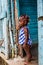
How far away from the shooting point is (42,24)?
12.7ft

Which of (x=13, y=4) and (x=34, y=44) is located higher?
(x=13, y=4)

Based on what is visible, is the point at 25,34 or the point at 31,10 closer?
the point at 25,34

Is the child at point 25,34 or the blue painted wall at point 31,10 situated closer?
the child at point 25,34

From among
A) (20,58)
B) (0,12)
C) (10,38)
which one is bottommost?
(20,58)

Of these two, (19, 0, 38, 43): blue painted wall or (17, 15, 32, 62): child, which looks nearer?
(17, 15, 32, 62): child

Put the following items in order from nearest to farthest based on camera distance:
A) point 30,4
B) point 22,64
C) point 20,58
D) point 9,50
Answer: point 22,64
point 20,58
point 9,50
point 30,4

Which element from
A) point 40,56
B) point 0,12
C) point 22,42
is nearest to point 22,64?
point 22,42

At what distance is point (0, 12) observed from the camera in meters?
8.53

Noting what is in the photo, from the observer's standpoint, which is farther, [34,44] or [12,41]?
[34,44]

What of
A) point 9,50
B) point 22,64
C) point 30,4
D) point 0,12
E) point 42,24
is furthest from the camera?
point 0,12

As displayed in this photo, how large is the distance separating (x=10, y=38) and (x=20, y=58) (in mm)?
827

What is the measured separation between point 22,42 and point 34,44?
1856 mm

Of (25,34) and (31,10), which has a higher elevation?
(31,10)

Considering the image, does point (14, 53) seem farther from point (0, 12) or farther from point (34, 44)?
A: point (0, 12)
